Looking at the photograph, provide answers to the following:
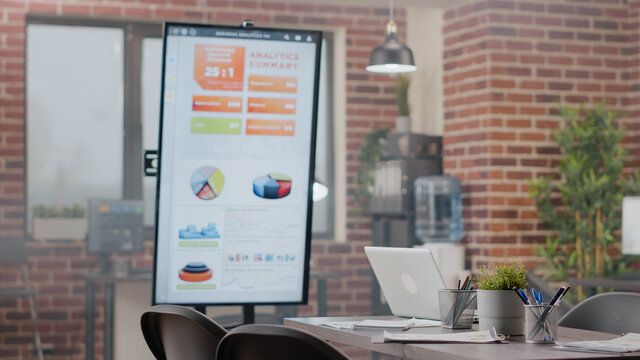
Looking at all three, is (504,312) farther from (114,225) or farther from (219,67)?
(114,225)

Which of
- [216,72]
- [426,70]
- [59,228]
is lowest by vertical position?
[59,228]

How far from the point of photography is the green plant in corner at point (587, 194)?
5.30 metres

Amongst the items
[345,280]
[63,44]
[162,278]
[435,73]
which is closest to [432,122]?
[435,73]

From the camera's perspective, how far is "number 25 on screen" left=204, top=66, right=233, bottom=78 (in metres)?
3.04

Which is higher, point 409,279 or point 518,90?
point 518,90

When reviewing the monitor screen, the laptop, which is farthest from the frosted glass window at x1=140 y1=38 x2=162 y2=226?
the laptop

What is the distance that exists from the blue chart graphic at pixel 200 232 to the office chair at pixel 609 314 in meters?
1.21

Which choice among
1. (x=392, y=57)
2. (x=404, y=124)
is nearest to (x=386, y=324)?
(x=392, y=57)

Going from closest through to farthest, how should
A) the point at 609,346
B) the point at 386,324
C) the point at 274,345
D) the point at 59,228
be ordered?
the point at 274,345 → the point at 609,346 → the point at 386,324 → the point at 59,228

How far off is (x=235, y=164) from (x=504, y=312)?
1274mm

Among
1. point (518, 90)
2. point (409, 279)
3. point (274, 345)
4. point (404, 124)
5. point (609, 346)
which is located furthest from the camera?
point (404, 124)

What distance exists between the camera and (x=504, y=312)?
6.89 ft

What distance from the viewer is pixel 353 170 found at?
6777 mm

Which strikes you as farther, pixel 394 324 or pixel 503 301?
pixel 394 324
